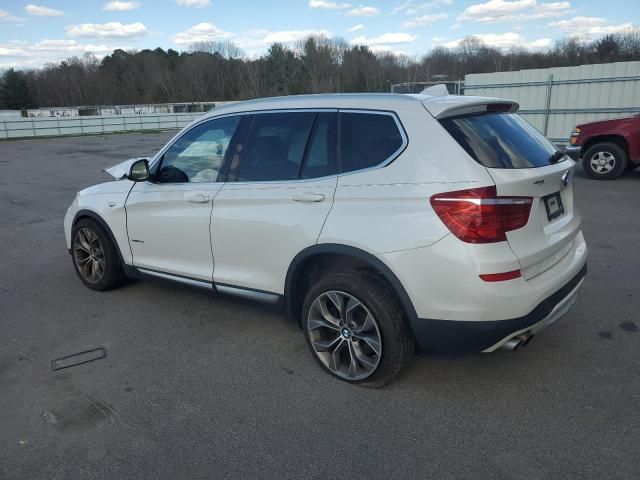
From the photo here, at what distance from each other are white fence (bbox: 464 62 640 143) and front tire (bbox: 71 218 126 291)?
14.1 metres

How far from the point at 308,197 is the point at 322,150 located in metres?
0.34

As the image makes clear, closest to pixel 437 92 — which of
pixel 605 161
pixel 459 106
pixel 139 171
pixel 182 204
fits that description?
pixel 459 106

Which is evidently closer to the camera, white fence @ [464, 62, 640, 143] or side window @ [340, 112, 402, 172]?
side window @ [340, 112, 402, 172]

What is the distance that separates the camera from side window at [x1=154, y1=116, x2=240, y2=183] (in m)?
3.96

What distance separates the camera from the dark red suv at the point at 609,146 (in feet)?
32.4

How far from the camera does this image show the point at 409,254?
2.84 metres

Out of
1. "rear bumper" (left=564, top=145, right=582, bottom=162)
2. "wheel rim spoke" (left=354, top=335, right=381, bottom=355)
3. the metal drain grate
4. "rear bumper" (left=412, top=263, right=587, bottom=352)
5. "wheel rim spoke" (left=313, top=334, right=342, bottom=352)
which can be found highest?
"rear bumper" (left=564, top=145, right=582, bottom=162)

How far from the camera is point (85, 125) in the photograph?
124ft

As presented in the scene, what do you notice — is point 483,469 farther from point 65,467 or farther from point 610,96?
point 610,96

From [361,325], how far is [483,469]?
3.55ft

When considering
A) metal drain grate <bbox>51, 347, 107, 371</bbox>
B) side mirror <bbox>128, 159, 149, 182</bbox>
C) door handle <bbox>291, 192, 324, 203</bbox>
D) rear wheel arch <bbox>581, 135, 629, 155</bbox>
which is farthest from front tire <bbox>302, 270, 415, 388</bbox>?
rear wheel arch <bbox>581, 135, 629, 155</bbox>

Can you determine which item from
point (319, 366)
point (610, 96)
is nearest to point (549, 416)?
point (319, 366)

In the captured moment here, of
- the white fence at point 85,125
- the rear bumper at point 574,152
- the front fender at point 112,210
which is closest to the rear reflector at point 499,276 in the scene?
the front fender at point 112,210

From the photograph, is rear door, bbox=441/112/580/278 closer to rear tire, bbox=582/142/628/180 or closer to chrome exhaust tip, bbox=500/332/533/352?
chrome exhaust tip, bbox=500/332/533/352
